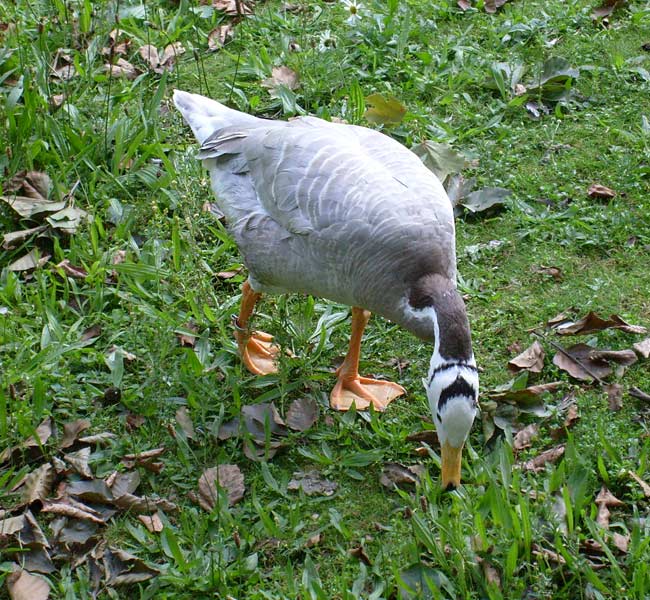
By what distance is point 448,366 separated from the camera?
369cm

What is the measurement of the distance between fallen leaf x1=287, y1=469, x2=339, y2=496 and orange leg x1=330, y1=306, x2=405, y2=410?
0.44 metres

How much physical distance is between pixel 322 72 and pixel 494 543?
4055 mm

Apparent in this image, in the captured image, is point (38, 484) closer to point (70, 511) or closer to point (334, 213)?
point (70, 511)

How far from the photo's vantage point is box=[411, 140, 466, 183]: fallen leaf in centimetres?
573

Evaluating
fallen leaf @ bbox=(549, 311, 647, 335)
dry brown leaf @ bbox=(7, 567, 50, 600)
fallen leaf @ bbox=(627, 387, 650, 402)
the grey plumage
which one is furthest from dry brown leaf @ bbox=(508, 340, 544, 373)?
dry brown leaf @ bbox=(7, 567, 50, 600)

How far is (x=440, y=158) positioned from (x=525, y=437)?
7.15ft

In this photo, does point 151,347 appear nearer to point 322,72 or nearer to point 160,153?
point 160,153

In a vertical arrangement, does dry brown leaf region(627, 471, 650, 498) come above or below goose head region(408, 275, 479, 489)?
below

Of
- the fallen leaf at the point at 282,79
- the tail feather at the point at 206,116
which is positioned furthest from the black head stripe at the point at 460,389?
the fallen leaf at the point at 282,79

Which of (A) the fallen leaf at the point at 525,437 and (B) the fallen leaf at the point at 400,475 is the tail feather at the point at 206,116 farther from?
Answer: (A) the fallen leaf at the point at 525,437

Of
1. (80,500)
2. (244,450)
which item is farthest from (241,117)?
(80,500)

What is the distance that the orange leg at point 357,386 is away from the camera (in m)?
4.59

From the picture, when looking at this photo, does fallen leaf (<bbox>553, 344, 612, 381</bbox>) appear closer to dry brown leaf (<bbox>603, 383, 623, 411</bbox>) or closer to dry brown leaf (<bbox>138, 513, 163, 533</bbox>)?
dry brown leaf (<bbox>603, 383, 623, 411</bbox>)

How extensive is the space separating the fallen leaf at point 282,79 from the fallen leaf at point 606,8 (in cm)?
246
